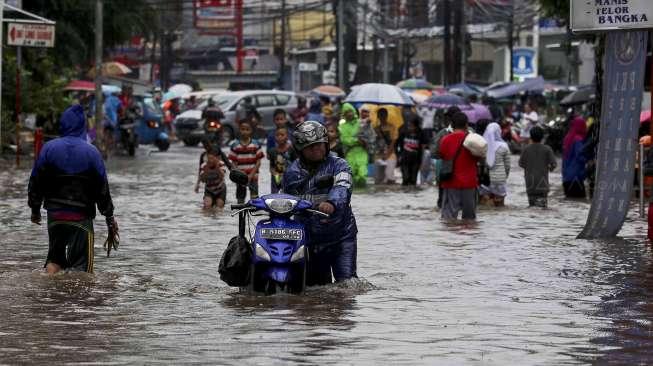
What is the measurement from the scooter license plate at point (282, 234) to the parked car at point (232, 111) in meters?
38.9

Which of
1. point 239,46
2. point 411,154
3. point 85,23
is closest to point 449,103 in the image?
point 85,23

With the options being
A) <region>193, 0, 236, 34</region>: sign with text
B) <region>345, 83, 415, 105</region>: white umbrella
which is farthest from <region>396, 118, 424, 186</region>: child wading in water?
<region>193, 0, 236, 34</region>: sign with text

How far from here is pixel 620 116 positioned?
16844mm

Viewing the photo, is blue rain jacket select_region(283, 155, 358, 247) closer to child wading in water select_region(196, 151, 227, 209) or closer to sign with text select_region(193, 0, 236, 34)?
child wading in water select_region(196, 151, 227, 209)

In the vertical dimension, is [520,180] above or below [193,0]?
below

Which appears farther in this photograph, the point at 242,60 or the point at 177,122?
the point at 242,60

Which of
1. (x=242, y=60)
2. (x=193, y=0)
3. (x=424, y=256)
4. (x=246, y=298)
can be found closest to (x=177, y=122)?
(x=193, y=0)

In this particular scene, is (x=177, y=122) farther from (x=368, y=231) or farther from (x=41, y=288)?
(x=41, y=288)

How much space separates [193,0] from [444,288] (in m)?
46.4

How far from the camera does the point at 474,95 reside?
179 ft

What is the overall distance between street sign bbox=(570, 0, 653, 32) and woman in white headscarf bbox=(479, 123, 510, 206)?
631 cm

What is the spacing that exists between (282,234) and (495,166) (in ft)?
41.3

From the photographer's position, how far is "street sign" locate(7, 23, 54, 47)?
1255 inches

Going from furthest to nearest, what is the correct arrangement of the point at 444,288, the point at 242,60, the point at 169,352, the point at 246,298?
the point at 242,60, the point at 444,288, the point at 246,298, the point at 169,352
